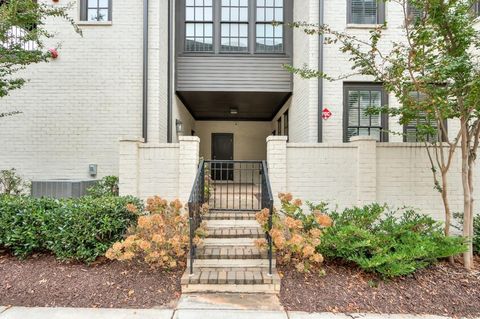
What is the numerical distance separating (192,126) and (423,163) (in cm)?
743

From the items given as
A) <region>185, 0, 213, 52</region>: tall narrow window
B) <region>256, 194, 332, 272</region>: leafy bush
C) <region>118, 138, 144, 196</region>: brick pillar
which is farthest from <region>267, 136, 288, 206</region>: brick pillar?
<region>185, 0, 213, 52</region>: tall narrow window

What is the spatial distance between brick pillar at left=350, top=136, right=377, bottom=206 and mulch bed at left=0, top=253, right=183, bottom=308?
10.6 feet

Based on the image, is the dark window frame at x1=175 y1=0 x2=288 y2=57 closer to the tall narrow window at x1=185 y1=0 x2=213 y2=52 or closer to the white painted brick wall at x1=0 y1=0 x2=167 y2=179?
the tall narrow window at x1=185 y1=0 x2=213 y2=52

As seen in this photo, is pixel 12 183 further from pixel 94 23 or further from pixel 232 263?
pixel 232 263

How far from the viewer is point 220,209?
15.8ft

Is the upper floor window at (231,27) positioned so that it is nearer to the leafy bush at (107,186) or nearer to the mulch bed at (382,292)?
the leafy bush at (107,186)

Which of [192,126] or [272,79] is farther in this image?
[192,126]

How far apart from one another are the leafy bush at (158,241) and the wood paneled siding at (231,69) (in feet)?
13.2

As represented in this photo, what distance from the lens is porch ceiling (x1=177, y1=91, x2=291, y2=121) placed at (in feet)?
24.4

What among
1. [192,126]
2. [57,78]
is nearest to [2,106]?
[57,78]

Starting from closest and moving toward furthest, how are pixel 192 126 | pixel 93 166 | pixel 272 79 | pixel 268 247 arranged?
pixel 268 247, pixel 93 166, pixel 272 79, pixel 192 126

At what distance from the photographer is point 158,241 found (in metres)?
3.38

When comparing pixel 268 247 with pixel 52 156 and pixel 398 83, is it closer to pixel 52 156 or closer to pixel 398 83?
pixel 398 83

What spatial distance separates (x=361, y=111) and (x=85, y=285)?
5960 millimetres
